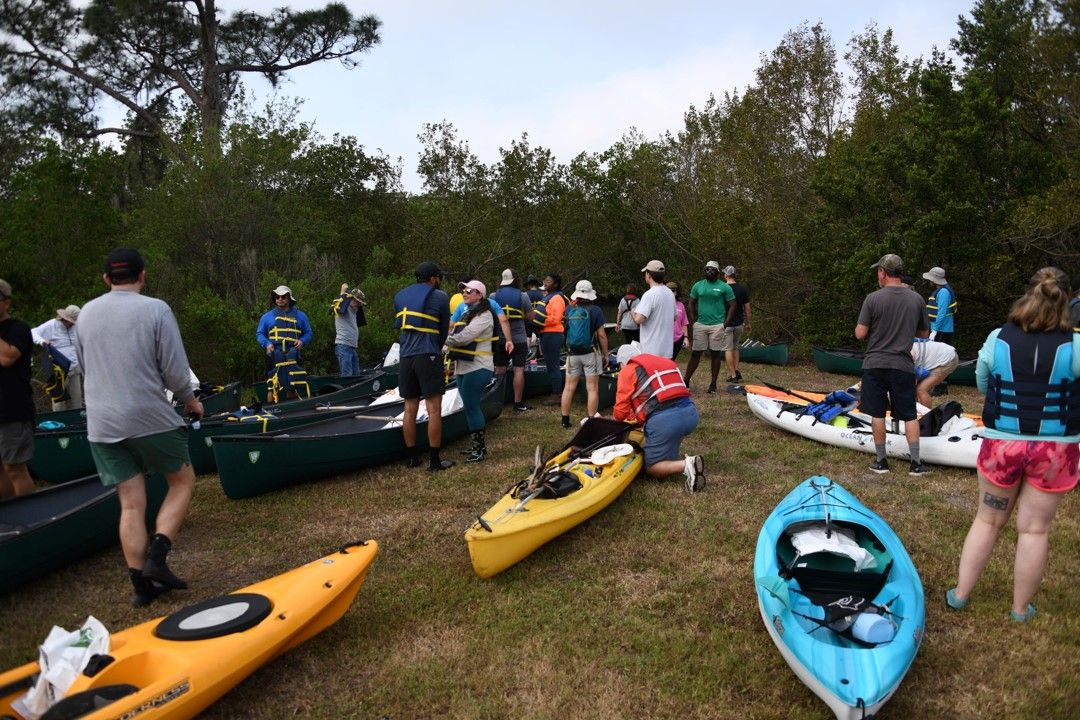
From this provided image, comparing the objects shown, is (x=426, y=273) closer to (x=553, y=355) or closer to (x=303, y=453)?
(x=303, y=453)

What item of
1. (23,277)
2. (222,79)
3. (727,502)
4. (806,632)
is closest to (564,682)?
(806,632)

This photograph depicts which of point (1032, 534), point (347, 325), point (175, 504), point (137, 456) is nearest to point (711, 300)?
point (347, 325)

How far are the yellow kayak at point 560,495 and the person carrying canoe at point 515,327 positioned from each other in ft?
10.1

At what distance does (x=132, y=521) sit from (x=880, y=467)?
5.59 meters

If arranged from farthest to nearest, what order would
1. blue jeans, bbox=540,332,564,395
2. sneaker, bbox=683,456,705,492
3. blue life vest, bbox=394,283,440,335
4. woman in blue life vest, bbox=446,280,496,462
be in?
blue jeans, bbox=540,332,564,395
woman in blue life vest, bbox=446,280,496,462
blue life vest, bbox=394,283,440,335
sneaker, bbox=683,456,705,492

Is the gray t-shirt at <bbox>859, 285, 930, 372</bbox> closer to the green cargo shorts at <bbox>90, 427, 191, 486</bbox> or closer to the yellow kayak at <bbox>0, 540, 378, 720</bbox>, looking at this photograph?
the yellow kayak at <bbox>0, 540, 378, 720</bbox>

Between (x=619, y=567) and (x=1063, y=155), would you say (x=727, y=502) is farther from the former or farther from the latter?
(x=1063, y=155)

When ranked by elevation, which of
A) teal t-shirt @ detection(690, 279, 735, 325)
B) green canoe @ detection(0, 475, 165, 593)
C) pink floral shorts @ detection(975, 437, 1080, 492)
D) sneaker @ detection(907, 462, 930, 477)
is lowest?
sneaker @ detection(907, 462, 930, 477)

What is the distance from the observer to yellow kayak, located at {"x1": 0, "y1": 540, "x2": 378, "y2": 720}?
2658mm

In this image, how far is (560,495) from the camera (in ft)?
15.7

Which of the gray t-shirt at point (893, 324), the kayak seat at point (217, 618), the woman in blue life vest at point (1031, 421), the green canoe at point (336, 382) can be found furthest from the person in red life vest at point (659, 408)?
the green canoe at point (336, 382)

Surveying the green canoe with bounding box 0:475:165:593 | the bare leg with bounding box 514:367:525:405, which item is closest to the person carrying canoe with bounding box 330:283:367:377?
the bare leg with bounding box 514:367:525:405

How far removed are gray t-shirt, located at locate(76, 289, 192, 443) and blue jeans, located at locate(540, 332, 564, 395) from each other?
19.8 feet

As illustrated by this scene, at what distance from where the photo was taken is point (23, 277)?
40.6 feet
